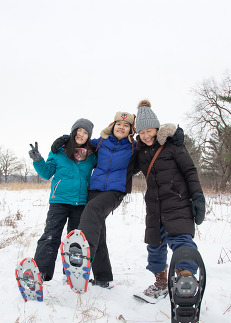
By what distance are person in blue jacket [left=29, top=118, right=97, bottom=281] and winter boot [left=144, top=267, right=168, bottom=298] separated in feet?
3.17

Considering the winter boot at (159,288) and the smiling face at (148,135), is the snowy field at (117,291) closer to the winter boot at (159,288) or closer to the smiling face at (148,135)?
the winter boot at (159,288)

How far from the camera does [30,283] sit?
1967 mm

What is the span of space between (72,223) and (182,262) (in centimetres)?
132

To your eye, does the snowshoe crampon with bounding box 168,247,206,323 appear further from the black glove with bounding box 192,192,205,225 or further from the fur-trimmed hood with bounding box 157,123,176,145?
the fur-trimmed hood with bounding box 157,123,176,145

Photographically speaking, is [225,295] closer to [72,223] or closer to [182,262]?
[182,262]

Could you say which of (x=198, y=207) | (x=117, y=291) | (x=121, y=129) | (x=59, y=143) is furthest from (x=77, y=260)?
(x=121, y=129)

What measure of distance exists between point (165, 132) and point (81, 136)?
996mm

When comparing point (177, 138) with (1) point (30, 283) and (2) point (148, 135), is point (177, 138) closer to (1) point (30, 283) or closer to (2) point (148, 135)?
(2) point (148, 135)

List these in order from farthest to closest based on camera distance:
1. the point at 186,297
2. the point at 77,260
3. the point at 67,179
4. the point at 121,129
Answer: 1. the point at 121,129
2. the point at 67,179
3. the point at 77,260
4. the point at 186,297

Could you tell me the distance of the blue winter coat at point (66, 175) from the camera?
2572 millimetres

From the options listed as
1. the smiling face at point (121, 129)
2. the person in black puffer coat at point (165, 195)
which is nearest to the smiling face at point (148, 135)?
the person in black puffer coat at point (165, 195)

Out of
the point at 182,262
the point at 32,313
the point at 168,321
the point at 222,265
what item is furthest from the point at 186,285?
the point at 222,265

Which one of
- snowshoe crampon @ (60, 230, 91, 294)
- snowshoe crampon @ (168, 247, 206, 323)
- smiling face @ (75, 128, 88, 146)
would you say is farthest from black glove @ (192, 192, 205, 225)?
smiling face @ (75, 128, 88, 146)

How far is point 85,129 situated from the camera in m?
2.85
